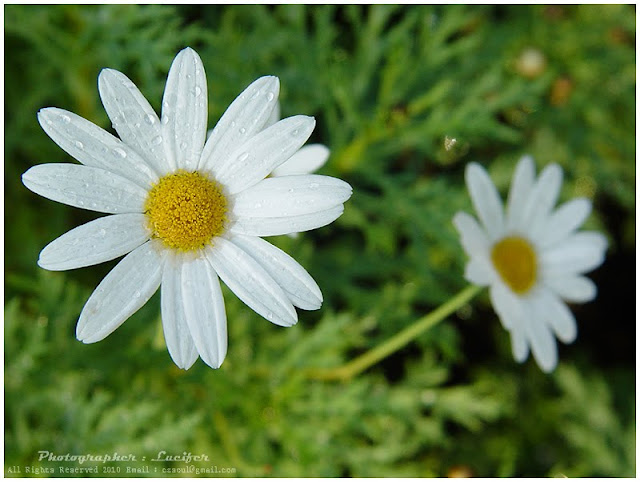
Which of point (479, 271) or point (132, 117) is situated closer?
point (132, 117)

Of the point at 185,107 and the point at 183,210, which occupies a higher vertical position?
the point at 185,107

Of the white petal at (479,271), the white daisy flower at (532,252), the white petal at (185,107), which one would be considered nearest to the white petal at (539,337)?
the white daisy flower at (532,252)

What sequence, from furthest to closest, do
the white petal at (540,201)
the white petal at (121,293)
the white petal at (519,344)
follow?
1. the white petal at (540,201)
2. the white petal at (519,344)
3. the white petal at (121,293)

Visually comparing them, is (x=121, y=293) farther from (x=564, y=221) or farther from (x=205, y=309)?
(x=564, y=221)

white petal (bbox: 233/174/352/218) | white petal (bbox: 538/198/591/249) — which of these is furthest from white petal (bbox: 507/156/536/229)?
white petal (bbox: 233/174/352/218)

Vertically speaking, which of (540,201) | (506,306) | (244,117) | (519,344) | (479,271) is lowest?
(519,344)

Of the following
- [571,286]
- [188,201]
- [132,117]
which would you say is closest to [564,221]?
[571,286]

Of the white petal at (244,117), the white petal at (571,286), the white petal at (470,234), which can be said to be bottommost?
the white petal at (571,286)

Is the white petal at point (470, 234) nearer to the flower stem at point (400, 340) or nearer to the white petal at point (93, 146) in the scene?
the flower stem at point (400, 340)
